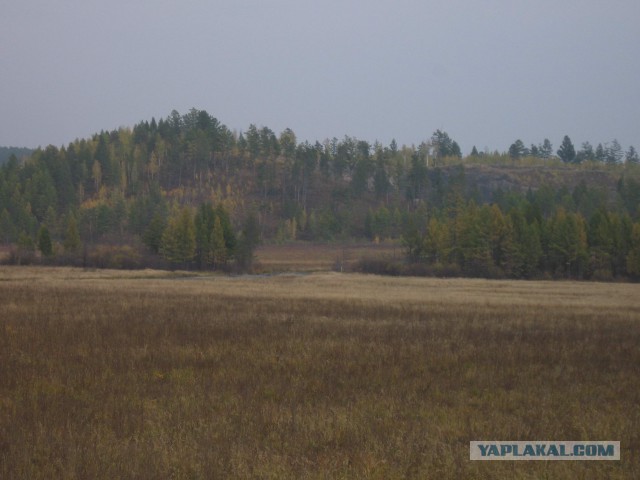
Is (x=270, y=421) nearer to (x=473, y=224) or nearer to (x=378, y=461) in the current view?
(x=378, y=461)

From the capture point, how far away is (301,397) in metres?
11.5

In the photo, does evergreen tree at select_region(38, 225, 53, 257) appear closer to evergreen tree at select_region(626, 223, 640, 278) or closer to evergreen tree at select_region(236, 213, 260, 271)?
evergreen tree at select_region(236, 213, 260, 271)

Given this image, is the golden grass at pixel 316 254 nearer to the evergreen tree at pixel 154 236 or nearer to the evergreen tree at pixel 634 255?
the evergreen tree at pixel 154 236

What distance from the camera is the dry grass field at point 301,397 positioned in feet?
26.2

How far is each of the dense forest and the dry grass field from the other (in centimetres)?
6918

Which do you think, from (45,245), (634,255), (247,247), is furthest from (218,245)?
(634,255)

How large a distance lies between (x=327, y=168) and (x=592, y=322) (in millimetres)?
175163

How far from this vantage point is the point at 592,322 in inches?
992

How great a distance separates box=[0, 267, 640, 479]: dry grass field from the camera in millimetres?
7984

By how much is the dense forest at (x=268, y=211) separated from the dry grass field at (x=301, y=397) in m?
69.2

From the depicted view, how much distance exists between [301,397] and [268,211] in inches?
6253

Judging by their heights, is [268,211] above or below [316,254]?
above

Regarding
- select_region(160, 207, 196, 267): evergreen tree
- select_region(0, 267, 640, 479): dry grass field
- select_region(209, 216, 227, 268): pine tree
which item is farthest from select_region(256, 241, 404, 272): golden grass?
select_region(0, 267, 640, 479): dry grass field

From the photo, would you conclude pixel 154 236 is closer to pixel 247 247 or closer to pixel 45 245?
pixel 45 245
